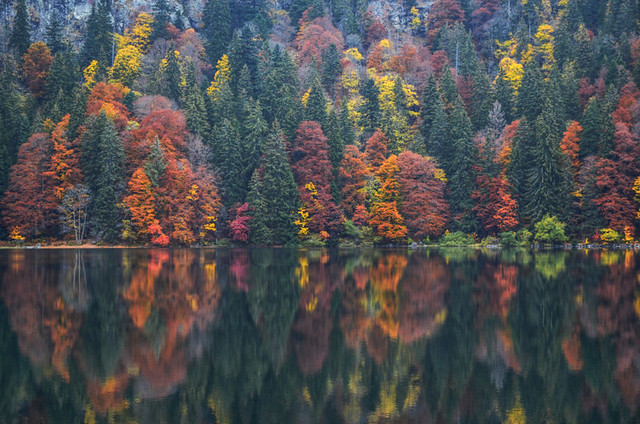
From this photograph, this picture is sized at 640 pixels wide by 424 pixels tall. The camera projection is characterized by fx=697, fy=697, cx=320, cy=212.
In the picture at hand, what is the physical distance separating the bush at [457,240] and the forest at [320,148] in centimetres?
121

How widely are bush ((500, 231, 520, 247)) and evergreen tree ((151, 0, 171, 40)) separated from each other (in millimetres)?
66443

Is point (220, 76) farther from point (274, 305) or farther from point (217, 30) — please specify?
point (274, 305)

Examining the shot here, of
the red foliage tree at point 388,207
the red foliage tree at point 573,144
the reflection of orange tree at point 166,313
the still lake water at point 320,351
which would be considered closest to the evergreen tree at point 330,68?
the red foliage tree at point 388,207

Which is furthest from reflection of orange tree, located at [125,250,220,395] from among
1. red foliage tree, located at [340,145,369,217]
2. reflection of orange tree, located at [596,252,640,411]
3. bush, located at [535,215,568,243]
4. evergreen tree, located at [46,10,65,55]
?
evergreen tree, located at [46,10,65,55]

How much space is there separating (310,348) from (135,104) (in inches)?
2797

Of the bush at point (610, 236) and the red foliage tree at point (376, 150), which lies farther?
the red foliage tree at point (376, 150)

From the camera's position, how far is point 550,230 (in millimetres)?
73188

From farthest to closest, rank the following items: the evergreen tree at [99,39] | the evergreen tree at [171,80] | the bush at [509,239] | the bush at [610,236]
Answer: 1. the evergreen tree at [99,39]
2. the evergreen tree at [171,80]
3. the bush at [509,239]
4. the bush at [610,236]

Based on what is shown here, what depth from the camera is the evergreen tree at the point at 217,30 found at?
361 ft

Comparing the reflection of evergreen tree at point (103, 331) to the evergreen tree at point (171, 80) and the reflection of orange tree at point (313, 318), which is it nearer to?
the reflection of orange tree at point (313, 318)

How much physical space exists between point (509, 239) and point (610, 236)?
10.0 metres

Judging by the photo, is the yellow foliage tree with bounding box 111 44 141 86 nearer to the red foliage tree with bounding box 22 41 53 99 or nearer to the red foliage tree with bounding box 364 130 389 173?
the red foliage tree with bounding box 22 41 53 99

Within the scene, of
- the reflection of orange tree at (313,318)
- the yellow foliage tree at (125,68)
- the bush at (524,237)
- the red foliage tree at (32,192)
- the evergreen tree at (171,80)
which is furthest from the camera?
the yellow foliage tree at (125,68)

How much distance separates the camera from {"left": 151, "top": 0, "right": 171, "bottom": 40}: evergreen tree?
113 meters
